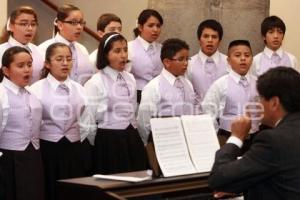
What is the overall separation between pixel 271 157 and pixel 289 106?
0.24 meters

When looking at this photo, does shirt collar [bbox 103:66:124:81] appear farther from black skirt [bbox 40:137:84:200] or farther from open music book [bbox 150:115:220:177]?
open music book [bbox 150:115:220:177]

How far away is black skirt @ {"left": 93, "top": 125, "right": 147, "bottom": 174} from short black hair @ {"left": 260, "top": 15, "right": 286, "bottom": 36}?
1.78 metres

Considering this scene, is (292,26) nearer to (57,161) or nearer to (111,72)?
(111,72)

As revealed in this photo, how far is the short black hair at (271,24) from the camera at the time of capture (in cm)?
602

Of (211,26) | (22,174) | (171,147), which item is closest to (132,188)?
(171,147)

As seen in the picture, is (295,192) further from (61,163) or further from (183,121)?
(61,163)

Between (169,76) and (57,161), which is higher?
(169,76)

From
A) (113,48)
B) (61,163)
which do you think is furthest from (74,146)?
(113,48)

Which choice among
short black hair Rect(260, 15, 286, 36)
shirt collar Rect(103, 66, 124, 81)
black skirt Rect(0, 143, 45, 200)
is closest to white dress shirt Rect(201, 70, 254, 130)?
shirt collar Rect(103, 66, 124, 81)

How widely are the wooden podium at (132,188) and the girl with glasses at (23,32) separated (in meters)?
1.92

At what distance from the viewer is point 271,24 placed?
605cm

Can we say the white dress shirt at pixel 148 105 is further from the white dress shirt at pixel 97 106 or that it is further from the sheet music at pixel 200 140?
the sheet music at pixel 200 140

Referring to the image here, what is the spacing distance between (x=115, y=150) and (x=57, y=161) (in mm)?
485

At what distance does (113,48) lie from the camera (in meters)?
4.96
